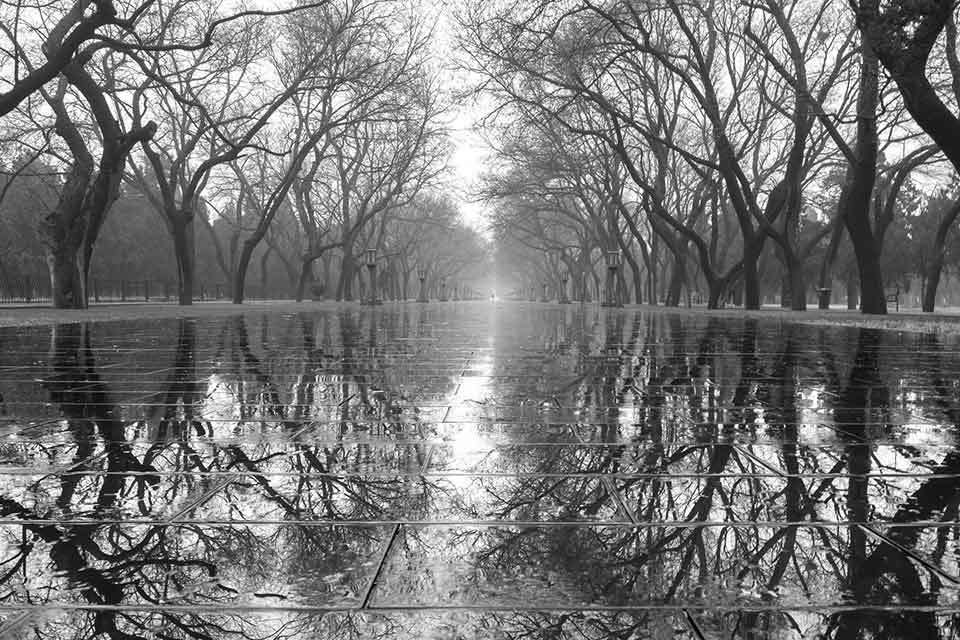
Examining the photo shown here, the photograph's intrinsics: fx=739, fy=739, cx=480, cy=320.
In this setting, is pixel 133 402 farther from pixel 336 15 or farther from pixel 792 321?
pixel 336 15

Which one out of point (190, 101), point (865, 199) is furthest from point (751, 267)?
point (190, 101)

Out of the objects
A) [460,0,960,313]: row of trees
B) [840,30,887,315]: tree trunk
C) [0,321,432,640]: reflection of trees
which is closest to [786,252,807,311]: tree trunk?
[460,0,960,313]: row of trees

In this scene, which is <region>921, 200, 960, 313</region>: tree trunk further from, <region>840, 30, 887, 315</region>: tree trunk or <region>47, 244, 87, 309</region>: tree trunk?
<region>47, 244, 87, 309</region>: tree trunk

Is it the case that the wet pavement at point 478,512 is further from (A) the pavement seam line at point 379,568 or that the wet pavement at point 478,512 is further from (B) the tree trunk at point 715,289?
(B) the tree trunk at point 715,289

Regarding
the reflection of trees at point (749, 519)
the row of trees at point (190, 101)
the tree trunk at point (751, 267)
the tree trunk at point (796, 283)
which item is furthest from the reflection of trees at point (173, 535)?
the tree trunk at point (796, 283)

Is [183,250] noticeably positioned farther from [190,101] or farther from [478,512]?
[478,512]

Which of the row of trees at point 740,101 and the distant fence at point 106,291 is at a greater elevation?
the row of trees at point 740,101

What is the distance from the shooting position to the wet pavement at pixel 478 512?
2.08m

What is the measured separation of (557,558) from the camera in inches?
96.8

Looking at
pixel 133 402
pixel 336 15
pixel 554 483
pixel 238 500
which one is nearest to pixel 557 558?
pixel 554 483

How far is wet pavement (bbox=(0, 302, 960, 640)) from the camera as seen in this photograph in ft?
6.81

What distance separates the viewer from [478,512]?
2.94 metres

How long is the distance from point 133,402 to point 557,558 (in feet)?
14.2

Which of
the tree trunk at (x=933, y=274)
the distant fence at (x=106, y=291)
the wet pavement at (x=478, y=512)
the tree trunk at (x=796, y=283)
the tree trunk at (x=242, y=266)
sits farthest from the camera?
the distant fence at (x=106, y=291)
